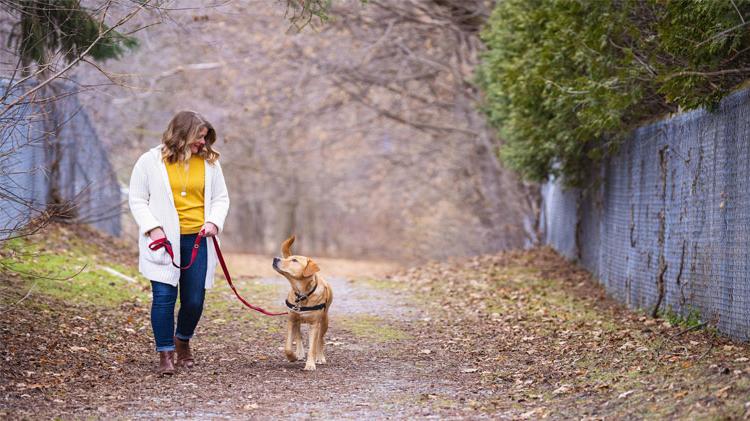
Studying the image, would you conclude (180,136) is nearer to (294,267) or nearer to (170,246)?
(170,246)

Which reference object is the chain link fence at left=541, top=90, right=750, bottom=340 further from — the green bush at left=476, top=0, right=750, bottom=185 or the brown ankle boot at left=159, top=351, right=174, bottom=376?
the brown ankle boot at left=159, top=351, right=174, bottom=376

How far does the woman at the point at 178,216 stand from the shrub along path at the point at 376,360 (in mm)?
446

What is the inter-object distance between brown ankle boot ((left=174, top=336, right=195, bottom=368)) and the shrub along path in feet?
0.68

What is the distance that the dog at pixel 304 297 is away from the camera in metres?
7.95

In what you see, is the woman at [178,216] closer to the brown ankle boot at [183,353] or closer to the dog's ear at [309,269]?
the brown ankle boot at [183,353]

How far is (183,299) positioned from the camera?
8.00 meters

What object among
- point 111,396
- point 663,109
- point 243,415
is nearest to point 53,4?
point 111,396

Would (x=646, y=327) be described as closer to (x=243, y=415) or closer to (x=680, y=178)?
(x=680, y=178)

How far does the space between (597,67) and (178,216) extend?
5.00 metres

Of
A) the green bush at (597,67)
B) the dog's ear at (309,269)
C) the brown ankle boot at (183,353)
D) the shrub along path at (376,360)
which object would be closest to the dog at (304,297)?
the dog's ear at (309,269)

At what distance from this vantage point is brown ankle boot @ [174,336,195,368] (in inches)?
319

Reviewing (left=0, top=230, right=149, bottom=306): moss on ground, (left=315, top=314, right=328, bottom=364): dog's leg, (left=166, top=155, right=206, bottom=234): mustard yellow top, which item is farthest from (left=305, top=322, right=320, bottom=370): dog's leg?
(left=0, top=230, right=149, bottom=306): moss on ground

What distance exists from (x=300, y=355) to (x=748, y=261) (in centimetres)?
390

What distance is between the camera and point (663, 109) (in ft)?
37.9
